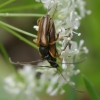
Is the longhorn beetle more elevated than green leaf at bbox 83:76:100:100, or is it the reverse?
the longhorn beetle

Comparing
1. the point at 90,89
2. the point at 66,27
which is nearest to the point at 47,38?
the point at 66,27

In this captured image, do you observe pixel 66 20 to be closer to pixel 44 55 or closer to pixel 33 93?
pixel 44 55

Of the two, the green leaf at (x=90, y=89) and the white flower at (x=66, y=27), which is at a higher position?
the white flower at (x=66, y=27)

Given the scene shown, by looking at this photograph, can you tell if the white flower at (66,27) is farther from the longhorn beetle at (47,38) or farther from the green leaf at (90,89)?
the green leaf at (90,89)

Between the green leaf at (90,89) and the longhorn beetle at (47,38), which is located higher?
the longhorn beetle at (47,38)

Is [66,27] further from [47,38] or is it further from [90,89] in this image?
[90,89]

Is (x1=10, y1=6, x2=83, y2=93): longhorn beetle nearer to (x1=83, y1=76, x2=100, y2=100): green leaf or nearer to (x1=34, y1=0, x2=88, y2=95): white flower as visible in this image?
(x1=34, y1=0, x2=88, y2=95): white flower

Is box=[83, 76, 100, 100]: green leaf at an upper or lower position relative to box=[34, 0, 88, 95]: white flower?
lower

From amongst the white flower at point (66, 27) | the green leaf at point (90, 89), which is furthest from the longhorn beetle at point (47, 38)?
the green leaf at point (90, 89)

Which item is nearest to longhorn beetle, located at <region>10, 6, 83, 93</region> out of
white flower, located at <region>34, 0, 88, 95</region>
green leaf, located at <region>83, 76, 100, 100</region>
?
white flower, located at <region>34, 0, 88, 95</region>

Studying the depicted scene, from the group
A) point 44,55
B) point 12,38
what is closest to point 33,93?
point 44,55

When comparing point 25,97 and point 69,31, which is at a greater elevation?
point 69,31
